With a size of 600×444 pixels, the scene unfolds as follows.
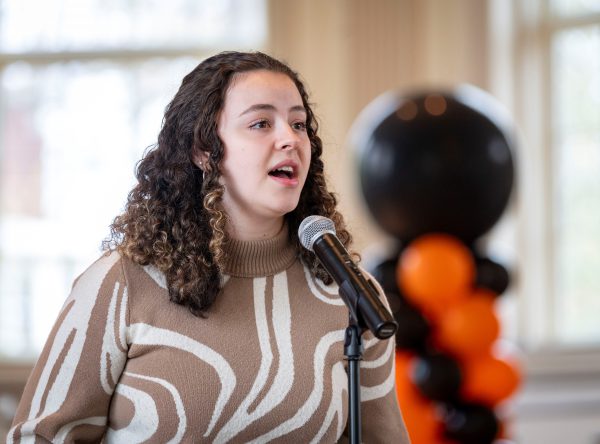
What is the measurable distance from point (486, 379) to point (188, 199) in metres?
1.84

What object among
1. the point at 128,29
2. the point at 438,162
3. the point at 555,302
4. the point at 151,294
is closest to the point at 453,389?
the point at 438,162

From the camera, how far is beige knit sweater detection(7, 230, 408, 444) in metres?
1.44

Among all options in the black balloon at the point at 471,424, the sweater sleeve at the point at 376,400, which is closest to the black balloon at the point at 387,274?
the black balloon at the point at 471,424

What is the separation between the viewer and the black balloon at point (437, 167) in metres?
3.03

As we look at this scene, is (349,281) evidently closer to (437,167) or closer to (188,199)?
(188,199)

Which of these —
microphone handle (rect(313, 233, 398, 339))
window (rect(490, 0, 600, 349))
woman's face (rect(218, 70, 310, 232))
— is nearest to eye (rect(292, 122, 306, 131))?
woman's face (rect(218, 70, 310, 232))

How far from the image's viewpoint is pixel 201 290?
4.85 feet

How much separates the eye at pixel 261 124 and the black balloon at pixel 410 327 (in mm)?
1684

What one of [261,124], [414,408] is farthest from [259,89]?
[414,408]

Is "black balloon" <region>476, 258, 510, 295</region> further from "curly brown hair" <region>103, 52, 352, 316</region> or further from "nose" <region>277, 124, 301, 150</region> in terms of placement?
"nose" <region>277, 124, 301, 150</region>

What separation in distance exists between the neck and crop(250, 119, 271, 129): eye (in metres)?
0.15

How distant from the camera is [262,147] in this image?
148 centimetres

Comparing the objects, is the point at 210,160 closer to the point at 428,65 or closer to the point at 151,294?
the point at 151,294

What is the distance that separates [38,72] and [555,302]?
257cm
